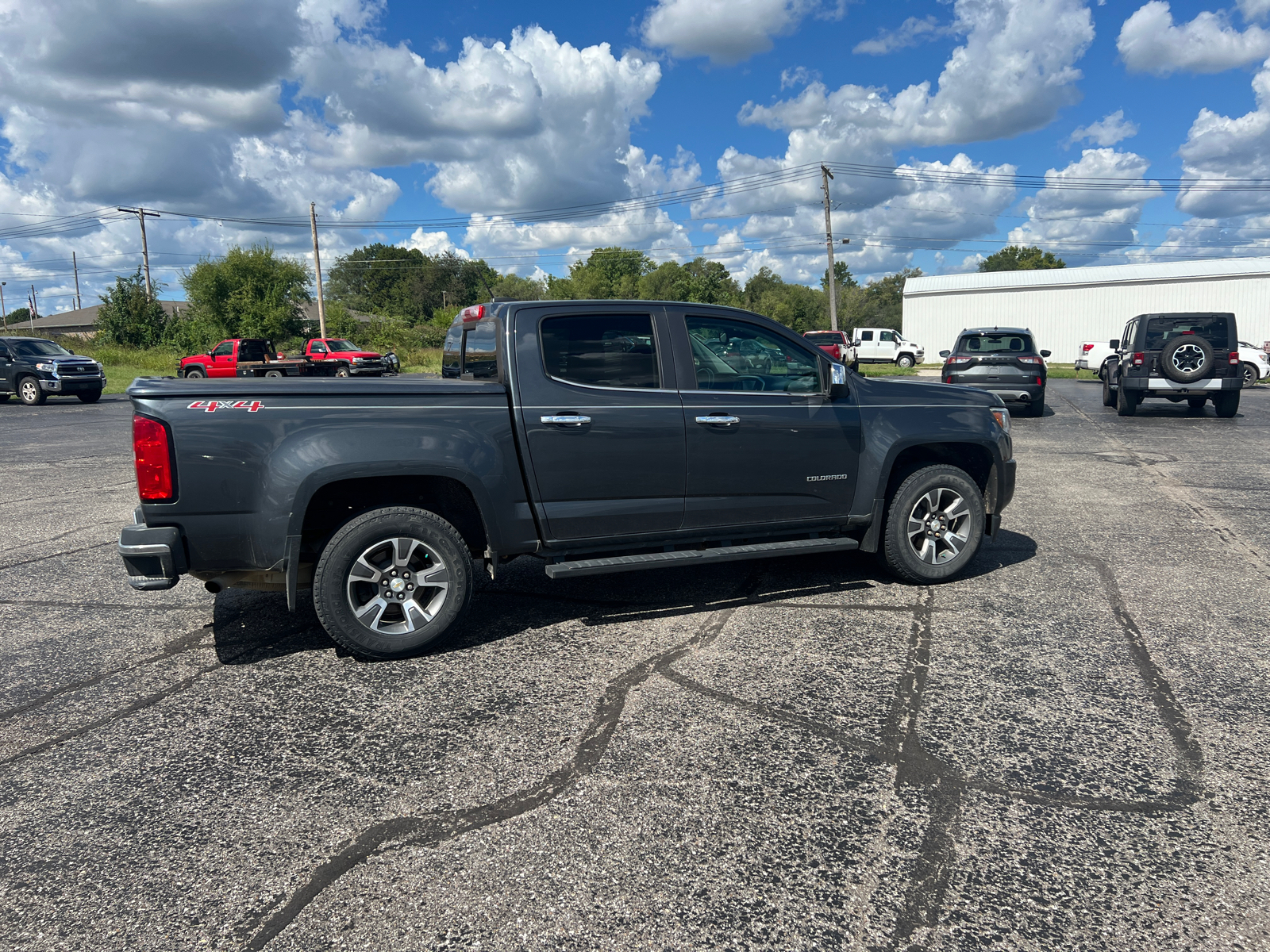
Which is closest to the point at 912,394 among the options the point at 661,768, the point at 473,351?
the point at 473,351

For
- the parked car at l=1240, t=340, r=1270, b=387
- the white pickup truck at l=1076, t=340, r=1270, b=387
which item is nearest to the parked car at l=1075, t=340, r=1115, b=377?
the white pickup truck at l=1076, t=340, r=1270, b=387

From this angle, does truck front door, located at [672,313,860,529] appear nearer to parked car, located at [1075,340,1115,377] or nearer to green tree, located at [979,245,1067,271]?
parked car, located at [1075,340,1115,377]

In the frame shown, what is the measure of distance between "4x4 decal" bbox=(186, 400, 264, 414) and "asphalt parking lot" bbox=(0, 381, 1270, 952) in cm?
135

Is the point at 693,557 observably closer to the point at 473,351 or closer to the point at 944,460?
the point at 473,351

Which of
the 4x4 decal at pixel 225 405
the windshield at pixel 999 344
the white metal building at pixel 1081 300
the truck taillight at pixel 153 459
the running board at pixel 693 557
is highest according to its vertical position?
the white metal building at pixel 1081 300

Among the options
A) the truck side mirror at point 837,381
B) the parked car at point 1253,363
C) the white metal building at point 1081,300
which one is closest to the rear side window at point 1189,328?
the truck side mirror at point 837,381

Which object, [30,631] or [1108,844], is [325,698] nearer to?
[30,631]

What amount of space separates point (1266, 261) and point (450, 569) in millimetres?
53463

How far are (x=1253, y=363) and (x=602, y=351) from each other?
3193 cm

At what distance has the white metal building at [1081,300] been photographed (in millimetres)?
42406

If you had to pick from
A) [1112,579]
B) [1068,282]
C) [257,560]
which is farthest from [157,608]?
[1068,282]

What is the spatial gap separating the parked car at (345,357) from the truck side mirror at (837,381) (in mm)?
27984

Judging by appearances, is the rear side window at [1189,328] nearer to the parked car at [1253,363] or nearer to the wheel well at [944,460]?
the wheel well at [944,460]

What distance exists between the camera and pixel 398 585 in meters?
4.30
